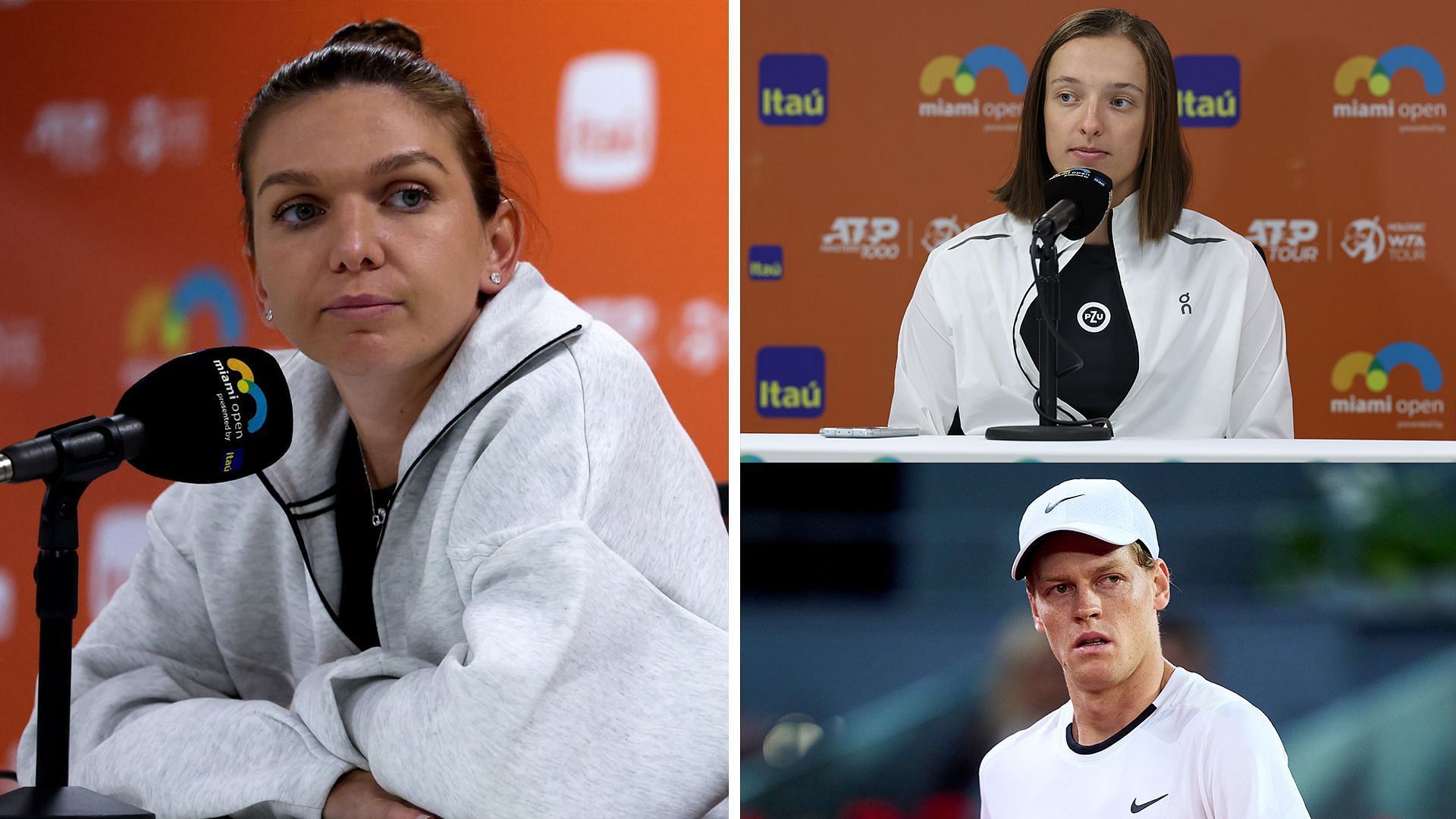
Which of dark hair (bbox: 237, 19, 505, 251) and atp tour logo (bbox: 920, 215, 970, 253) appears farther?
atp tour logo (bbox: 920, 215, 970, 253)

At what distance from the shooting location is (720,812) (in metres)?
1.59

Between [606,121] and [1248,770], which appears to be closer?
[1248,770]

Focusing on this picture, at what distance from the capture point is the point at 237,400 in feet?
4.33

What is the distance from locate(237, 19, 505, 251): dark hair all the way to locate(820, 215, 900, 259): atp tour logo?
1536 millimetres

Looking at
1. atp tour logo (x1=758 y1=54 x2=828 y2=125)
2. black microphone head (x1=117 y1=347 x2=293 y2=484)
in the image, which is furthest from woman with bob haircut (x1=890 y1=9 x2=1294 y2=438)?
black microphone head (x1=117 y1=347 x2=293 y2=484)

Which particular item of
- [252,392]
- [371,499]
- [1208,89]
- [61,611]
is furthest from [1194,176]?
[61,611]

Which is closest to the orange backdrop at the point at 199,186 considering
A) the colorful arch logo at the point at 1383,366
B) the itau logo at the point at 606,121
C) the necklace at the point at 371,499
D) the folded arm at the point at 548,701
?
the itau logo at the point at 606,121

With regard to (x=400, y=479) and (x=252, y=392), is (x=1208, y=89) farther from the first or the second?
(x=252, y=392)

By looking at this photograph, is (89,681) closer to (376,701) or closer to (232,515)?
(232,515)

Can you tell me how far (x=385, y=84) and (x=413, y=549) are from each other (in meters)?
0.63

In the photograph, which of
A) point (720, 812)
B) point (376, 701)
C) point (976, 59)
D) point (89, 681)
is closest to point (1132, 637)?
point (720, 812)

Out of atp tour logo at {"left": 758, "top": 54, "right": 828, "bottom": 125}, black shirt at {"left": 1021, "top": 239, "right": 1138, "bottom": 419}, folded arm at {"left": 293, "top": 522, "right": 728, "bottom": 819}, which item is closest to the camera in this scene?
folded arm at {"left": 293, "top": 522, "right": 728, "bottom": 819}

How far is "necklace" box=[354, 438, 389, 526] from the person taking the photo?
1655 millimetres

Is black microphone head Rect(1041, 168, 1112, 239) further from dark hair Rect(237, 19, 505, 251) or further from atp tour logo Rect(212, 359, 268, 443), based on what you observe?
atp tour logo Rect(212, 359, 268, 443)
